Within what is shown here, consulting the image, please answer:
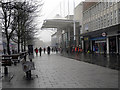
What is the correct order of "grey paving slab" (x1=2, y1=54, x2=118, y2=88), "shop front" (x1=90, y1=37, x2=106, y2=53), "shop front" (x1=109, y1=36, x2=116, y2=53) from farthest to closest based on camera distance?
"shop front" (x1=90, y1=37, x2=106, y2=53) → "shop front" (x1=109, y1=36, x2=116, y2=53) → "grey paving slab" (x1=2, y1=54, x2=118, y2=88)

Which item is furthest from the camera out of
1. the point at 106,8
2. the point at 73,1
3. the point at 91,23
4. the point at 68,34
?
the point at 68,34

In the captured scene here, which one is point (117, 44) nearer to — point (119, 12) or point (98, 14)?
point (119, 12)

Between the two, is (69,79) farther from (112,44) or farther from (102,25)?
(102,25)

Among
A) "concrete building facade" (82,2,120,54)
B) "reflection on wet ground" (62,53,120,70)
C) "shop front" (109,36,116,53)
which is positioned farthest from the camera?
"shop front" (109,36,116,53)

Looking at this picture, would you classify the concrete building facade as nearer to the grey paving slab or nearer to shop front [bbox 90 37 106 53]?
shop front [bbox 90 37 106 53]

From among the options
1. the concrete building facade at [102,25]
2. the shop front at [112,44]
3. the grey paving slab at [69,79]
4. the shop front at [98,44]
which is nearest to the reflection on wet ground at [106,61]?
the grey paving slab at [69,79]

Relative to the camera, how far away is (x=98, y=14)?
42.5 m

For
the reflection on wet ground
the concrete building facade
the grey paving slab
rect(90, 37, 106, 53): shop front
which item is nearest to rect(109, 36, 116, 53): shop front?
the concrete building facade

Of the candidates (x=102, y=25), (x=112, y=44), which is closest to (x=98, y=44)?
(x=102, y=25)

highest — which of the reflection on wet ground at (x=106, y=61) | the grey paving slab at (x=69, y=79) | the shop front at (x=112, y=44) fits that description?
the shop front at (x=112, y=44)

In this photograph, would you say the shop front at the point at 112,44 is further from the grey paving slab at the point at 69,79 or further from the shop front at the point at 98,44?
the grey paving slab at the point at 69,79

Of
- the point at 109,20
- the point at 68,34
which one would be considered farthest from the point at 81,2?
the point at 109,20

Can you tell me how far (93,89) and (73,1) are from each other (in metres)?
52.5

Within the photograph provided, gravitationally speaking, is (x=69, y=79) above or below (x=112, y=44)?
below
